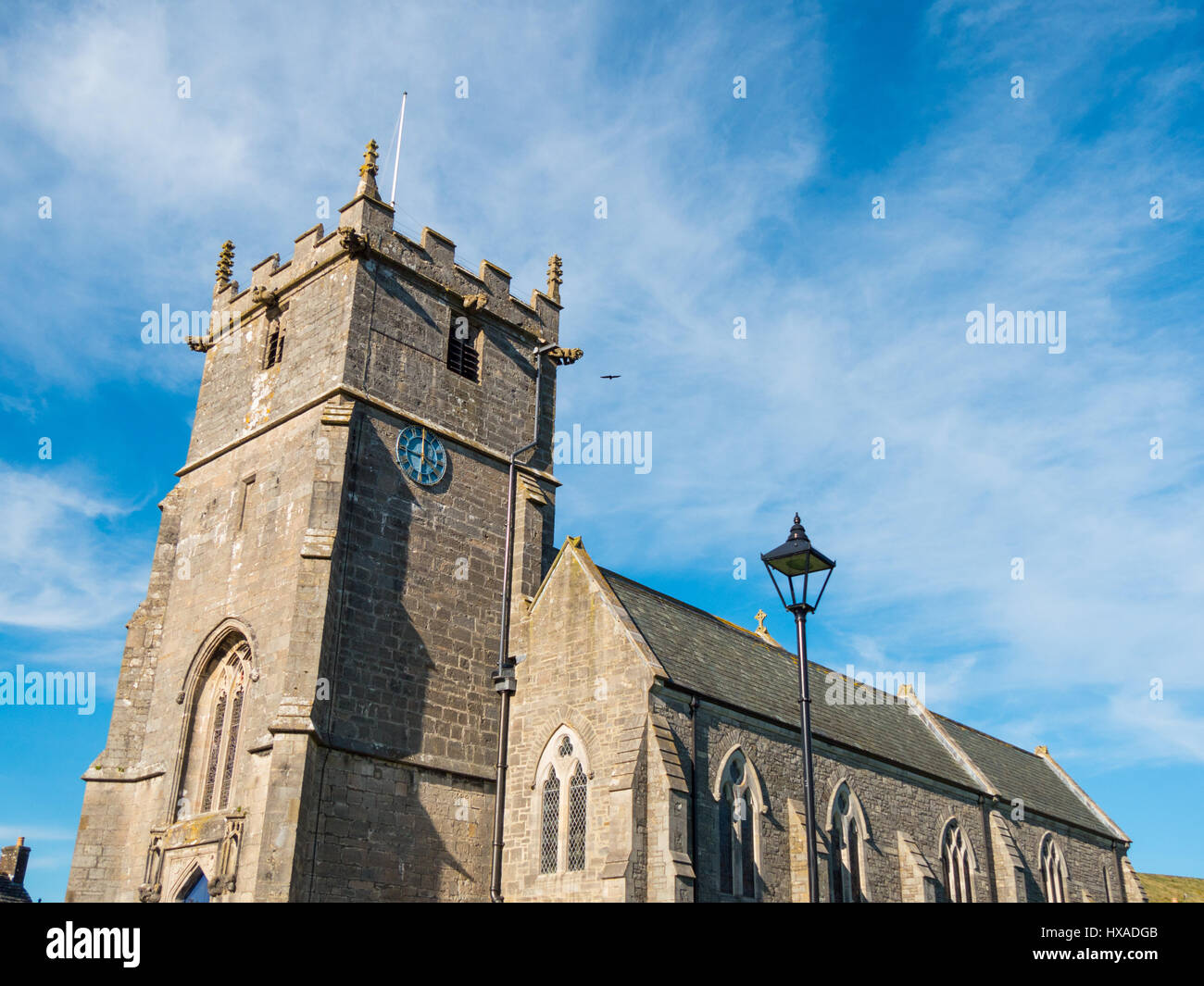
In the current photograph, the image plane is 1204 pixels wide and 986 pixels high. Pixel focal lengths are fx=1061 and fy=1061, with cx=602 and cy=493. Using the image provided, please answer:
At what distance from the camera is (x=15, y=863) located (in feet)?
137

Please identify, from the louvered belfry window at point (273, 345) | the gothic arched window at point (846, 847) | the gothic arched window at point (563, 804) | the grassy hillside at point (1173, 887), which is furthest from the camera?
the grassy hillside at point (1173, 887)

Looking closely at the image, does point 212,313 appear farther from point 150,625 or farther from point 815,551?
point 815,551

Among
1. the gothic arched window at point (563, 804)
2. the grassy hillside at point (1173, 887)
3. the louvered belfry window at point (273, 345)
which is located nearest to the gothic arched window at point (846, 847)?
the gothic arched window at point (563, 804)

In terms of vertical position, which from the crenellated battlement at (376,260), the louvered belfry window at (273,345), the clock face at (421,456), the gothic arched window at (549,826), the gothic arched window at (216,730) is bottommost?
the gothic arched window at (549,826)

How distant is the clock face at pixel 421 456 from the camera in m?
26.2

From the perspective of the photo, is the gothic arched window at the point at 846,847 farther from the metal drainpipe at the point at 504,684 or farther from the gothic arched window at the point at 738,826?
the metal drainpipe at the point at 504,684

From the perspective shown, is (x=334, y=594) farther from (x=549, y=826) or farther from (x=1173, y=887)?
(x=1173, y=887)

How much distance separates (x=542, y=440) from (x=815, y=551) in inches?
662

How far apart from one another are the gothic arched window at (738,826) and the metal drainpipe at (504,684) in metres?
5.10

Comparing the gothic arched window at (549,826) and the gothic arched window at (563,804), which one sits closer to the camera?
the gothic arched window at (563,804)

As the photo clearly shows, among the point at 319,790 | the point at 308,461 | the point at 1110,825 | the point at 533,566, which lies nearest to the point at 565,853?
the point at 319,790

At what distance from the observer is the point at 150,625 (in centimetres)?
2739

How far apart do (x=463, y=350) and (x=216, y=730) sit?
38.2ft

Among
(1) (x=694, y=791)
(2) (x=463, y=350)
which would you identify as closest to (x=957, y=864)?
(1) (x=694, y=791)
